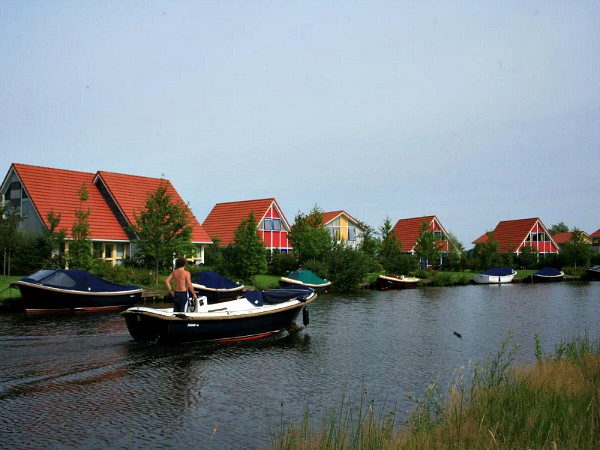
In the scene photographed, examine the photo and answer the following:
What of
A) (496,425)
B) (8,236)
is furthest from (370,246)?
(496,425)

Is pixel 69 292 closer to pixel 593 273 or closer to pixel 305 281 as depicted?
pixel 305 281

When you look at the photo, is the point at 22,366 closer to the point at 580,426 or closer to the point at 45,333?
the point at 45,333

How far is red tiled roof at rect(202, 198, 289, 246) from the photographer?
61609mm

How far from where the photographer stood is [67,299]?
27.3 meters

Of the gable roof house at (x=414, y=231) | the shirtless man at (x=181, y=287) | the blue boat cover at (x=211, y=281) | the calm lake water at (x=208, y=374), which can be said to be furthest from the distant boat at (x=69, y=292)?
the gable roof house at (x=414, y=231)

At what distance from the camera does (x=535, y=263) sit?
77.6m

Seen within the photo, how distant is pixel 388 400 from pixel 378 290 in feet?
116

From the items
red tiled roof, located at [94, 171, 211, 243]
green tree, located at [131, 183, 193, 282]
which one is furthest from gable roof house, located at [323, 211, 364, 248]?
green tree, located at [131, 183, 193, 282]

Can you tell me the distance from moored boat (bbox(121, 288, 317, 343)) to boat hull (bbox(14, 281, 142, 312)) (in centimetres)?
1012

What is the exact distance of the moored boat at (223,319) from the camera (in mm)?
17875

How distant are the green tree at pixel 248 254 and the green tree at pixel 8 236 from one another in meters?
14.2

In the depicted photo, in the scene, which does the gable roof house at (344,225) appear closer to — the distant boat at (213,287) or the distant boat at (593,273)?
the distant boat at (593,273)

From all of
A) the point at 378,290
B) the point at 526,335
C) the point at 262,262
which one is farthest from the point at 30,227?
the point at 526,335

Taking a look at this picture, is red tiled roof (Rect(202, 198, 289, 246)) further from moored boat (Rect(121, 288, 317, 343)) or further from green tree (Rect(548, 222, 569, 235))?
green tree (Rect(548, 222, 569, 235))
